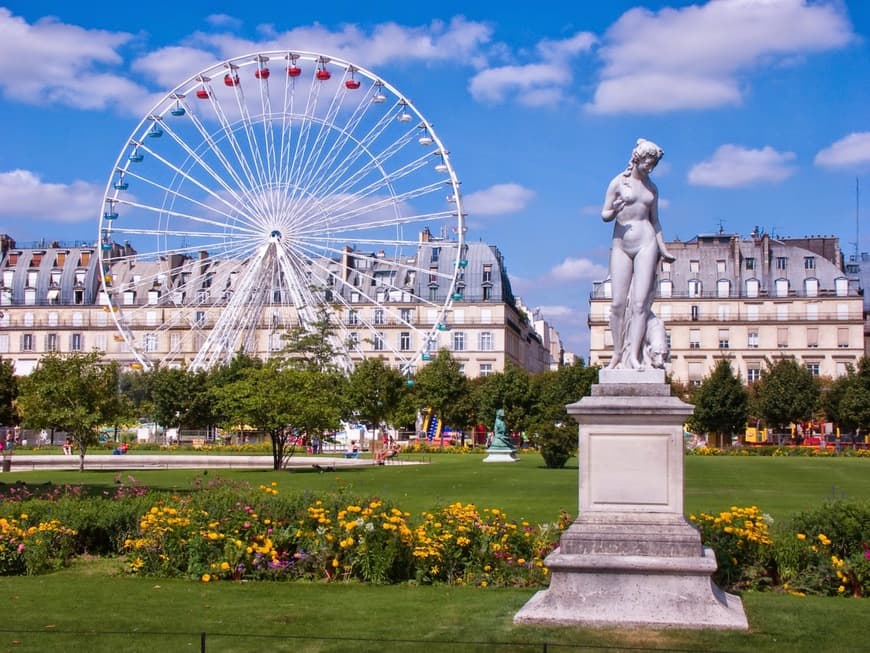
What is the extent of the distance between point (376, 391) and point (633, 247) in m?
57.9

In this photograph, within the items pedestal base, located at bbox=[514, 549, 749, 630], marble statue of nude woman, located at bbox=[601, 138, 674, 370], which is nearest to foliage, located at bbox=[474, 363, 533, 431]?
marble statue of nude woman, located at bbox=[601, 138, 674, 370]

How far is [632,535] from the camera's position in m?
10.6

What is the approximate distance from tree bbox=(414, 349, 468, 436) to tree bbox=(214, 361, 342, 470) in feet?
124

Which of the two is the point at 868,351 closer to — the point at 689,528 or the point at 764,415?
the point at 764,415

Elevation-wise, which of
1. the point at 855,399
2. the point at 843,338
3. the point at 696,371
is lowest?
the point at 855,399

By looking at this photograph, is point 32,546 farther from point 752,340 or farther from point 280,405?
point 752,340

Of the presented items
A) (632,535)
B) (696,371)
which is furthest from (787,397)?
(632,535)

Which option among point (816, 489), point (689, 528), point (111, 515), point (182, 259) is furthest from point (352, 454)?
point (182, 259)

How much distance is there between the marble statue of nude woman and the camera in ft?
37.6

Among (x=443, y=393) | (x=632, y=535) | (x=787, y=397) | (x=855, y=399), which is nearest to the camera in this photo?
(x=632, y=535)

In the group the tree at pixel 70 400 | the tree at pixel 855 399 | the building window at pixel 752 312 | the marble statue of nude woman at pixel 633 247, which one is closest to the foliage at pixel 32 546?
the marble statue of nude woman at pixel 633 247

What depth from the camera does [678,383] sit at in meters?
93.4

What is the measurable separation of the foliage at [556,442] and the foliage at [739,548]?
26987 millimetres

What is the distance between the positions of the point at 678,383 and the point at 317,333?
40.5m
